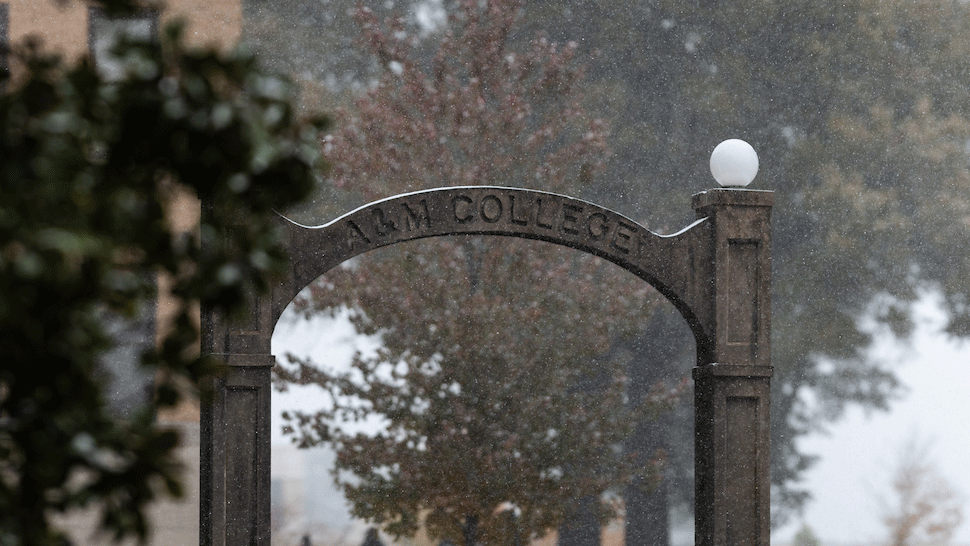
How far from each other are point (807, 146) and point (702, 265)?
40.4 ft

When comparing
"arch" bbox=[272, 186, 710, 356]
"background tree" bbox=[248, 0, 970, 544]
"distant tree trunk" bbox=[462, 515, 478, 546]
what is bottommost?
"distant tree trunk" bbox=[462, 515, 478, 546]

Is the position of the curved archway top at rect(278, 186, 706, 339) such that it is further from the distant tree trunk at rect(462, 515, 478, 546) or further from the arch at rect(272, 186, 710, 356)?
the distant tree trunk at rect(462, 515, 478, 546)

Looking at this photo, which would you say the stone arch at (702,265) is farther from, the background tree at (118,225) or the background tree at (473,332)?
the background tree at (473,332)

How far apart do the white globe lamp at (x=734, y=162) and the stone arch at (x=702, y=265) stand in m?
0.11

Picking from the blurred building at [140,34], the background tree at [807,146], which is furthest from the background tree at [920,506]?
the blurred building at [140,34]

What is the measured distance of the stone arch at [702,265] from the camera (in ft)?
23.0

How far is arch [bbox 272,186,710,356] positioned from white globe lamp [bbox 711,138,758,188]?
290mm

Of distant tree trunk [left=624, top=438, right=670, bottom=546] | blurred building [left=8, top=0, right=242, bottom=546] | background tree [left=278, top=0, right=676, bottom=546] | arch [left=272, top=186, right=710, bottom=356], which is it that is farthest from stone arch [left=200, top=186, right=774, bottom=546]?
distant tree trunk [left=624, top=438, right=670, bottom=546]

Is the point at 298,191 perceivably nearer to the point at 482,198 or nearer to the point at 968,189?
the point at 482,198

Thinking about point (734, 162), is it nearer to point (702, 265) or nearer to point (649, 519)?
point (702, 265)

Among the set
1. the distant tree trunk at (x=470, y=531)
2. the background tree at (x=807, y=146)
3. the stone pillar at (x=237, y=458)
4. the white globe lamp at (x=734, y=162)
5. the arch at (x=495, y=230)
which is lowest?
the distant tree trunk at (x=470, y=531)

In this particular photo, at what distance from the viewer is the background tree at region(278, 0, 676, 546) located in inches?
526

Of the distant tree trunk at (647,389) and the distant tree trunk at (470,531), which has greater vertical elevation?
the distant tree trunk at (647,389)

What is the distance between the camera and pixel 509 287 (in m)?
14.1
